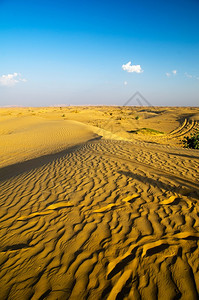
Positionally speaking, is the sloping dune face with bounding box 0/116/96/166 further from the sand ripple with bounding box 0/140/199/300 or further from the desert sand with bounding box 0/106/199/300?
the sand ripple with bounding box 0/140/199/300

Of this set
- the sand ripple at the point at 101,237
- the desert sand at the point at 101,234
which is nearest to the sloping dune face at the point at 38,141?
the desert sand at the point at 101,234

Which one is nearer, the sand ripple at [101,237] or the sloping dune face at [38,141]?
the sand ripple at [101,237]

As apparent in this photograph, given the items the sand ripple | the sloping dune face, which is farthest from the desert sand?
the sloping dune face

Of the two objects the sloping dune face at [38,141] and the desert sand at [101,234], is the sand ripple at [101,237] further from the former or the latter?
the sloping dune face at [38,141]

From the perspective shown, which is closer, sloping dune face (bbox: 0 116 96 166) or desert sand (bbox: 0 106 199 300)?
desert sand (bbox: 0 106 199 300)

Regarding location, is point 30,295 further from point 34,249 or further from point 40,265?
point 34,249

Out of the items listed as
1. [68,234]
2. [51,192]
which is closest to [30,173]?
[51,192]

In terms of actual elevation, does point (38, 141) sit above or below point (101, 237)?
below

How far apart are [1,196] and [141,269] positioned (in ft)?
14.0

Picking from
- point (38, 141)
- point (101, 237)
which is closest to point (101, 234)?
point (101, 237)

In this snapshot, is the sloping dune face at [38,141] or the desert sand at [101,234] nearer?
the desert sand at [101,234]

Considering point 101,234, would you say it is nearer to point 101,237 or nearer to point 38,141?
point 101,237

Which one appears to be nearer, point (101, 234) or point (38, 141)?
point (101, 234)

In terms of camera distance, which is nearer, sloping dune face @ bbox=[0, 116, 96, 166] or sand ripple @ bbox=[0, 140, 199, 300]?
sand ripple @ bbox=[0, 140, 199, 300]
